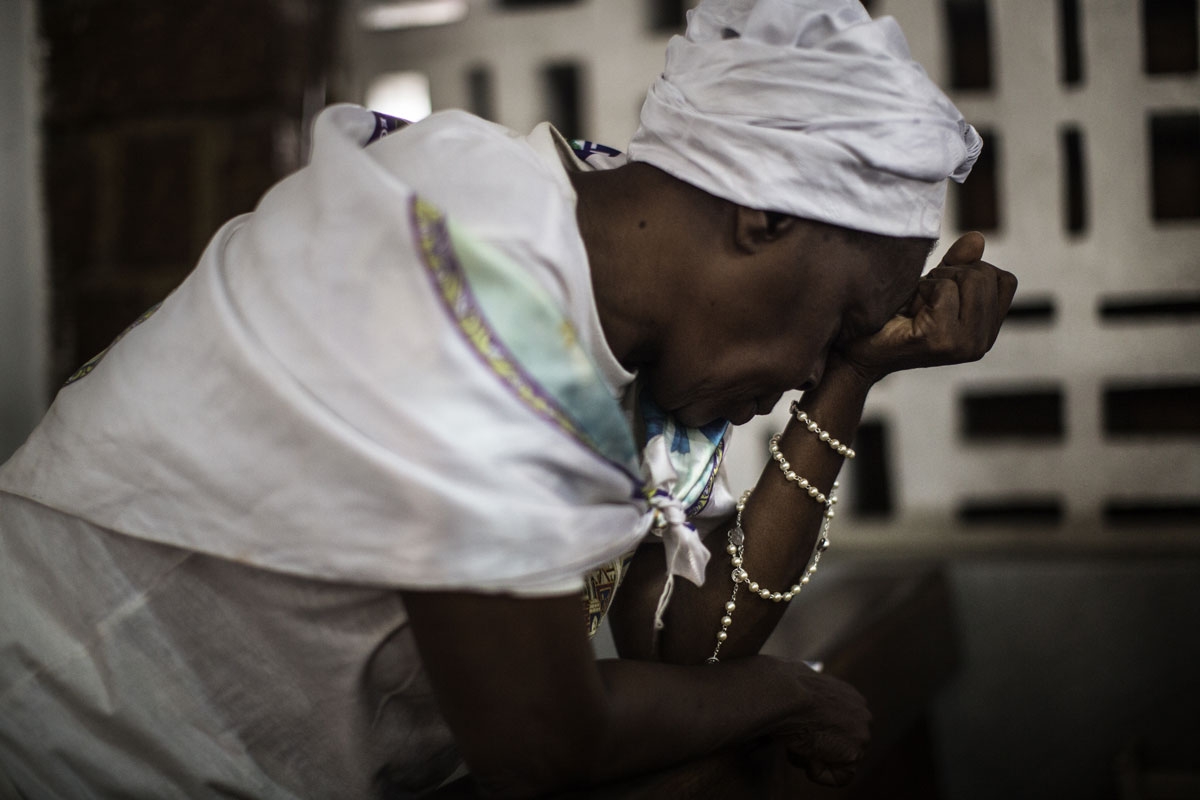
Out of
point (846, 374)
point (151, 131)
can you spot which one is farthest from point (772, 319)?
point (151, 131)

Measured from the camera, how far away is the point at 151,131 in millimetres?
1629

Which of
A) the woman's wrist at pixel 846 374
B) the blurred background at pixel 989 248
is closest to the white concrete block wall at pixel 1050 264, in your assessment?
the blurred background at pixel 989 248

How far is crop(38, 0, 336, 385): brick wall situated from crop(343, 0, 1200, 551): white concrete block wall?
16.2 inches

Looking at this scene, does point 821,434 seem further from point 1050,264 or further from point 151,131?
point 151,131

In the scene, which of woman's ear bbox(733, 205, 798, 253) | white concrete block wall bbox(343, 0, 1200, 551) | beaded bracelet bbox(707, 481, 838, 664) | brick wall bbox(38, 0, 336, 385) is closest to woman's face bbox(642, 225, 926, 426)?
woman's ear bbox(733, 205, 798, 253)

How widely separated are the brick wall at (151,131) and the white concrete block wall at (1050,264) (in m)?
0.41

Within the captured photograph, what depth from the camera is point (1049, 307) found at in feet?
5.27

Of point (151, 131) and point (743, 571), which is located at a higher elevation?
point (151, 131)

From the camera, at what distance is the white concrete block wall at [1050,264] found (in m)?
1.53

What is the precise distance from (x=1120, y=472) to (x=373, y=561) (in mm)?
1268

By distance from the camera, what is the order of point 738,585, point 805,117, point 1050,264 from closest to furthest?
point 805,117 < point 738,585 < point 1050,264

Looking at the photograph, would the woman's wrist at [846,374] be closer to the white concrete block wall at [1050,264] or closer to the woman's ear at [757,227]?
the woman's ear at [757,227]

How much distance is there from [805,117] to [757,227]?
0.08 m

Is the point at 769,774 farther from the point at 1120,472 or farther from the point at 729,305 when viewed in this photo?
the point at 1120,472
